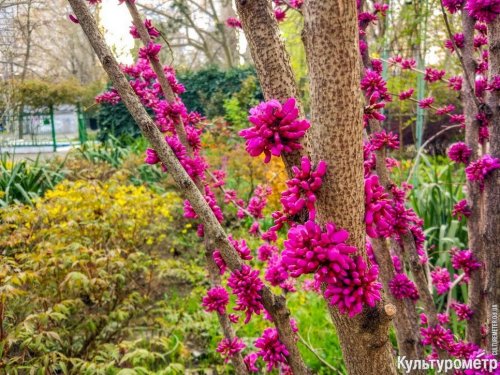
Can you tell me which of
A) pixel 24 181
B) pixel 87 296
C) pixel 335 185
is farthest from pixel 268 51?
pixel 24 181

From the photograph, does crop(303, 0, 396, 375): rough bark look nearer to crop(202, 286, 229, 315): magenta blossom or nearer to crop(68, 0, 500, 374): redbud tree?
crop(68, 0, 500, 374): redbud tree

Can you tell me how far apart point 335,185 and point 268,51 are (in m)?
0.33

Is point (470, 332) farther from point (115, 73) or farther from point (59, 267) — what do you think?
point (59, 267)

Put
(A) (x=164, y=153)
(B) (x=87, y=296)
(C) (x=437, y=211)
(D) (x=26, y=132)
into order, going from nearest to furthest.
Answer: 1. (A) (x=164, y=153)
2. (B) (x=87, y=296)
3. (C) (x=437, y=211)
4. (D) (x=26, y=132)

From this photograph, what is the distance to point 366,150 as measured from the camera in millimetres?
1463

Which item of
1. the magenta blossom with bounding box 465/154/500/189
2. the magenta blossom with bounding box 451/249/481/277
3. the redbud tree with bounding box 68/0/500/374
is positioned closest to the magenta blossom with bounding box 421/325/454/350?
the redbud tree with bounding box 68/0/500/374

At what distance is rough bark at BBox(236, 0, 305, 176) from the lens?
888 mm

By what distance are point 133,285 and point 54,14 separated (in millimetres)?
5611

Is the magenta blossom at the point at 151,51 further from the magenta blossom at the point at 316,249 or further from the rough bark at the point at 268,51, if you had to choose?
the magenta blossom at the point at 316,249

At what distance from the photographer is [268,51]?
35.4 inches

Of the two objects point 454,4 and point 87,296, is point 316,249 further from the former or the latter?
point 87,296

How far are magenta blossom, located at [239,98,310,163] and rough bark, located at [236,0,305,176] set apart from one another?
87 mm

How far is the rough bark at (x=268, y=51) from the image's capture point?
2.91 ft

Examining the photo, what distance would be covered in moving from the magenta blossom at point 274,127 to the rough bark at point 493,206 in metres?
1.11
